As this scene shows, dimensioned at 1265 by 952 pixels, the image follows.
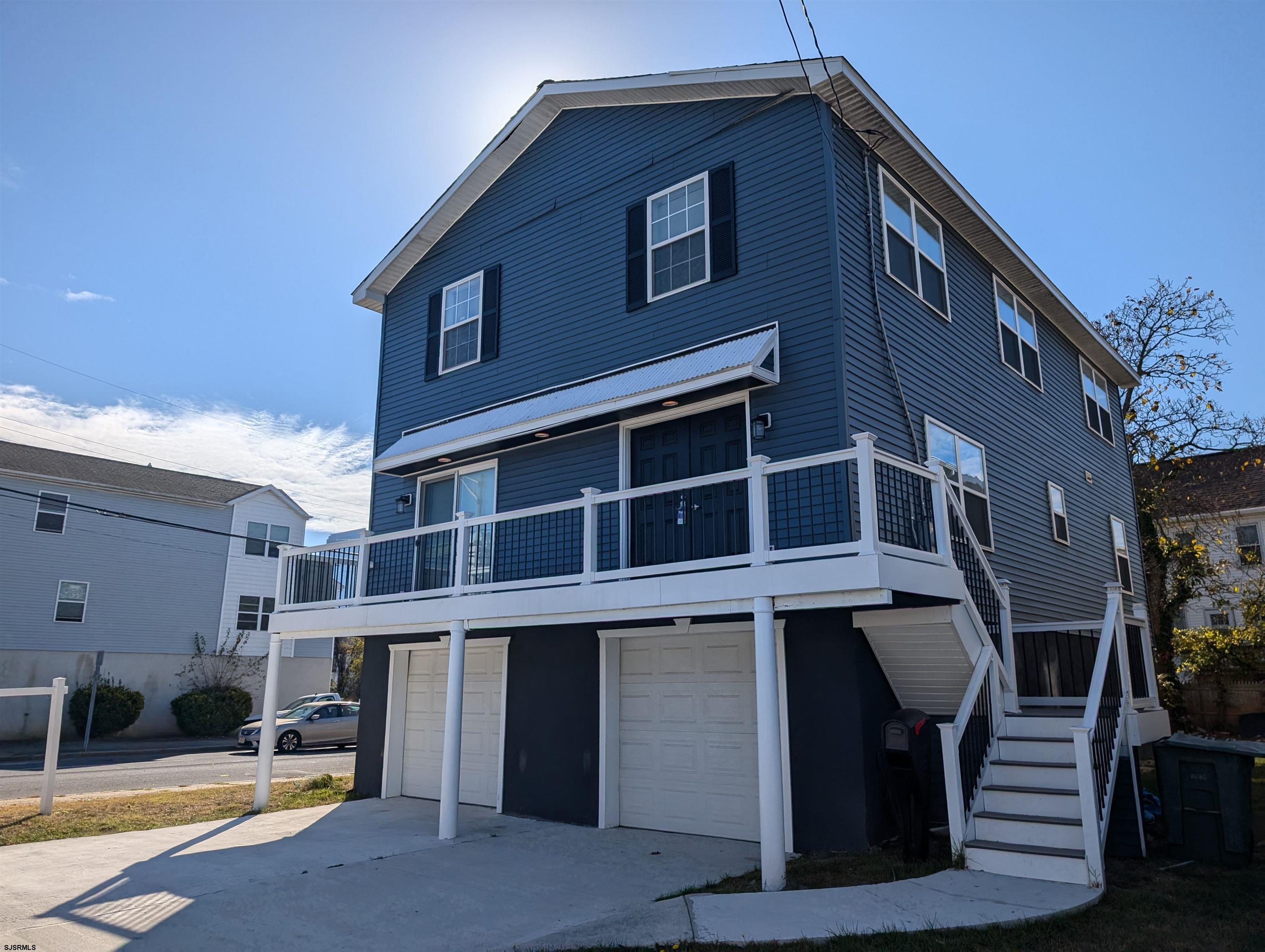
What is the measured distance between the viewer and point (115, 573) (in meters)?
29.4

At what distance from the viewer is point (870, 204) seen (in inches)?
425

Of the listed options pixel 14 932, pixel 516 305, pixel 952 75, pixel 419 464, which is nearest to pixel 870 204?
pixel 952 75

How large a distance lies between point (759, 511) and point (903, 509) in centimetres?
158

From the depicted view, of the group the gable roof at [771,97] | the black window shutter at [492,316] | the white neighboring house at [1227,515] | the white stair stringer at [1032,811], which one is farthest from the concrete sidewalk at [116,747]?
the white neighboring house at [1227,515]

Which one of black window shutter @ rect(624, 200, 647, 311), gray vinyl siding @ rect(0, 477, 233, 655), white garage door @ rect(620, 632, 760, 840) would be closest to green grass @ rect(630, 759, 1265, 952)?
white garage door @ rect(620, 632, 760, 840)

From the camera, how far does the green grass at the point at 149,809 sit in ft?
35.9

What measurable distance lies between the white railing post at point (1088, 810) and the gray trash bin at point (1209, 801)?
1.91m

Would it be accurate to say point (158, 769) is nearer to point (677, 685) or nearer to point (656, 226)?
point (677, 685)

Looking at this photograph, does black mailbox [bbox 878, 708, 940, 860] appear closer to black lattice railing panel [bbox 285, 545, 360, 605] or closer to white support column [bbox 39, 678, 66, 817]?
black lattice railing panel [bbox 285, 545, 360, 605]

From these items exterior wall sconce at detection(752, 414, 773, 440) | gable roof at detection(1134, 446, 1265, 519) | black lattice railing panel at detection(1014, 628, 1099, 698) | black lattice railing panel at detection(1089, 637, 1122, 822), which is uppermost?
gable roof at detection(1134, 446, 1265, 519)

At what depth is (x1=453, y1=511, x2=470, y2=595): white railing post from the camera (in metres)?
10.8

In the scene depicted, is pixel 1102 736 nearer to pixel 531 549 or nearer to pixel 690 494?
pixel 690 494

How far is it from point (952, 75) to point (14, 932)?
Answer: 11.4 m

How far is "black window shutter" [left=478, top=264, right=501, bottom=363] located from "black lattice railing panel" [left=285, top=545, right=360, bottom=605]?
3.62 metres
